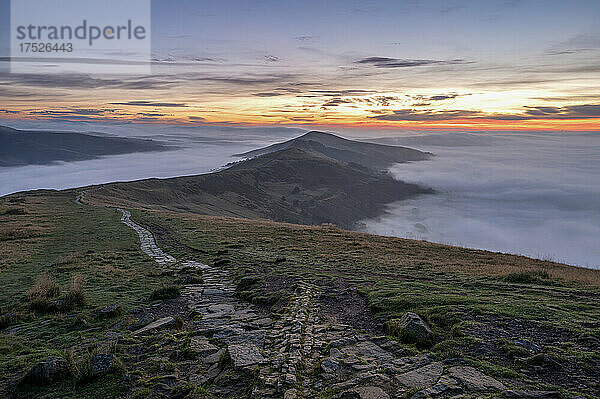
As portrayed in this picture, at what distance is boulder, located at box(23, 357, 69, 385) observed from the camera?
7.81 metres

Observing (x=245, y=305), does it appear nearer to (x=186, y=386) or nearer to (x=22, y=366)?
(x=186, y=386)

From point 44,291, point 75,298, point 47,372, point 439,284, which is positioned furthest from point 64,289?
point 439,284

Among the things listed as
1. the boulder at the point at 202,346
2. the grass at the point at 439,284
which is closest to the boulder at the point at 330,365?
the grass at the point at 439,284

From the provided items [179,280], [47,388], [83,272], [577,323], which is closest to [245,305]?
[179,280]

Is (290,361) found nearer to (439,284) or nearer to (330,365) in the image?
(330,365)

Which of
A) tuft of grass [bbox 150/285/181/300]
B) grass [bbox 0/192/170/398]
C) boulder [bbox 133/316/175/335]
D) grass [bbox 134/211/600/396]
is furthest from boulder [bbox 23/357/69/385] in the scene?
grass [bbox 134/211/600/396]

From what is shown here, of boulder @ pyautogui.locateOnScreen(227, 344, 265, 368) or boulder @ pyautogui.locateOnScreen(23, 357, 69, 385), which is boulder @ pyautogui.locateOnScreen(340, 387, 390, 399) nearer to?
boulder @ pyautogui.locateOnScreen(227, 344, 265, 368)

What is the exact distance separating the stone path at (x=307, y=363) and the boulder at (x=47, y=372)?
9.27 ft

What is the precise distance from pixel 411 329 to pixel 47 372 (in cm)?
858

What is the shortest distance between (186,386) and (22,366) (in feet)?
14.9

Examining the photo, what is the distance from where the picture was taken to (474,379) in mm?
7172

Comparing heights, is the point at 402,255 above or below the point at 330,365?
below

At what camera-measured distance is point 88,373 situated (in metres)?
7.77

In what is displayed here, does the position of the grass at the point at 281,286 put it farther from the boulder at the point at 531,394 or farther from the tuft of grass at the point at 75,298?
the boulder at the point at 531,394
